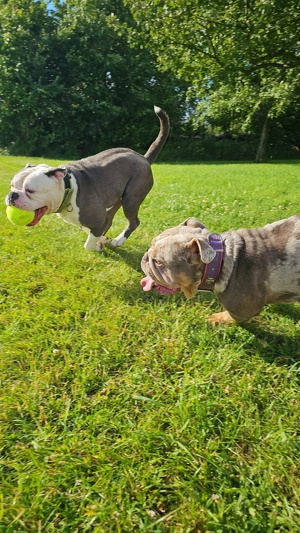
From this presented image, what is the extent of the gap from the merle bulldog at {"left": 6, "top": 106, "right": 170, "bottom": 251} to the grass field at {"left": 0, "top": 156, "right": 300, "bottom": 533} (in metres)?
0.89

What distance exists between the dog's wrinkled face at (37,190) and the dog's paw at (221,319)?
255cm

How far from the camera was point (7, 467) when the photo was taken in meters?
2.31

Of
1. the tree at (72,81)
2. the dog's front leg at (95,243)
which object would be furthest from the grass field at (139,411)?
the tree at (72,81)

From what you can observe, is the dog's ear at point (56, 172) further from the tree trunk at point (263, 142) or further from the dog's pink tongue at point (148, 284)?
the tree trunk at point (263, 142)

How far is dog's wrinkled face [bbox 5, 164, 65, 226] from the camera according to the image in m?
4.11

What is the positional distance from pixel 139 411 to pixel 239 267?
1667mm

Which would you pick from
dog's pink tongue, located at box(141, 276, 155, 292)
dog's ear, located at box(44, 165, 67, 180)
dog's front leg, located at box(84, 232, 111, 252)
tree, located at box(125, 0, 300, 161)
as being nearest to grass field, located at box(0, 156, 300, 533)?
dog's pink tongue, located at box(141, 276, 155, 292)

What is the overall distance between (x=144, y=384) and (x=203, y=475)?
90cm

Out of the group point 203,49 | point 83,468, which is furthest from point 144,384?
point 203,49

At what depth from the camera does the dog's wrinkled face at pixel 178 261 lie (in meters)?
3.22

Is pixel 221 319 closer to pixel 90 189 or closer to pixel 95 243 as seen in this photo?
pixel 95 243

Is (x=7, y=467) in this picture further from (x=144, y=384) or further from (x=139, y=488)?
(x=144, y=384)

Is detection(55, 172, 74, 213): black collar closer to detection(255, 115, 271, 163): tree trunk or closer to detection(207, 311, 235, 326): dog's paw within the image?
detection(207, 311, 235, 326): dog's paw

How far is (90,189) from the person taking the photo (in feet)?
16.1
